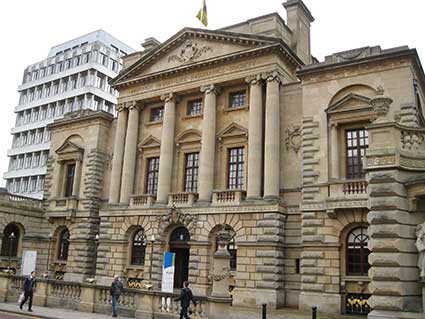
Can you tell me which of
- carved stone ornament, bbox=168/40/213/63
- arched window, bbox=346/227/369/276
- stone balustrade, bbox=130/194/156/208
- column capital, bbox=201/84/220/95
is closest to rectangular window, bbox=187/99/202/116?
column capital, bbox=201/84/220/95

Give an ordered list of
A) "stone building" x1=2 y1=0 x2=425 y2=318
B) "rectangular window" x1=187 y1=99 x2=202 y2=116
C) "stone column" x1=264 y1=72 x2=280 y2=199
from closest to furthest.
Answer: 1. "stone building" x1=2 y1=0 x2=425 y2=318
2. "stone column" x1=264 y1=72 x2=280 y2=199
3. "rectangular window" x1=187 y1=99 x2=202 y2=116

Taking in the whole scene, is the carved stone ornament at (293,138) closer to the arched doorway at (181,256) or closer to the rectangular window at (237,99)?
the rectangular window at (237,99)

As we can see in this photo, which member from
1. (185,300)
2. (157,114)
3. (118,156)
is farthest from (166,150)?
(185,300)

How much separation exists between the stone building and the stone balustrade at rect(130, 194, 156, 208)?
105 millimetres

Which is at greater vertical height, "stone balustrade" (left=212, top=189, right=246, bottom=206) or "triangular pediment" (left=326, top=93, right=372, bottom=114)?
"triangular pediment" (left=326, top=93, right=372, bottom=114)

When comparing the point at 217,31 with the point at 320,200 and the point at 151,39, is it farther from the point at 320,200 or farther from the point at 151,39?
the point at 320,200

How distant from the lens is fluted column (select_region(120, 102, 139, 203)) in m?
37.1

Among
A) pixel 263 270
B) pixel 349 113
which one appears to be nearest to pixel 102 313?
pixel 263 270

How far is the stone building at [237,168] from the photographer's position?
26.7 meters

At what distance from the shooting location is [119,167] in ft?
126

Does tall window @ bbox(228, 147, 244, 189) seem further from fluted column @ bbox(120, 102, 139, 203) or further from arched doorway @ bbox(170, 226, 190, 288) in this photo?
fluted column @ bbox(120, 102, 139, 203)

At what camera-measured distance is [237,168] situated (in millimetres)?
33344

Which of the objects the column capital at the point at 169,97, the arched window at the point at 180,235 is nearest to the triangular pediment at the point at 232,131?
the column capital at the point at 169,97

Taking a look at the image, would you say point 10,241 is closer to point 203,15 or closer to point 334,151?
point 203,15
